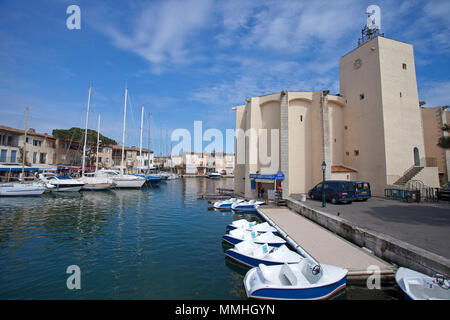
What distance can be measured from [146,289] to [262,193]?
1921cm

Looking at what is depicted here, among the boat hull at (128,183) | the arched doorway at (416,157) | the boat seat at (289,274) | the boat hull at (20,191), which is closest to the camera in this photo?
the boat seat at (289,274)

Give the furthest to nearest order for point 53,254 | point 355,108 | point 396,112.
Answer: point 355,108
point 396,112
point 53,254

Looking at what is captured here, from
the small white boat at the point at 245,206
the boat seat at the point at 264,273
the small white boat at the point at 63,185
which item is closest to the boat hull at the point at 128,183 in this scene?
the small white boat at the point at 63,185

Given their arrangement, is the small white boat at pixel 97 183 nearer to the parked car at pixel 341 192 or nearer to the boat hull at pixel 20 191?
the boat hull at pixel 20 191

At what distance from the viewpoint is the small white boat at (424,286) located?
5262 millimetres

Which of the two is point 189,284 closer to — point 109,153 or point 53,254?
point 53,254

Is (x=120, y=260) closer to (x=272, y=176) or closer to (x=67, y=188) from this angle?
(x=272, y=176)

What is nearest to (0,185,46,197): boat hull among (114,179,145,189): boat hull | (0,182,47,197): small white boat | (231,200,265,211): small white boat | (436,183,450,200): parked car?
(0,182,47,197): small white boat

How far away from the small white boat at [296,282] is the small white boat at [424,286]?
56.1 inches

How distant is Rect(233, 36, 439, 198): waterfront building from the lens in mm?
21156

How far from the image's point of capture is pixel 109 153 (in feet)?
222

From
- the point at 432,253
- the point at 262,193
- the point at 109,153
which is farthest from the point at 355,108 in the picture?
the point at 109,153

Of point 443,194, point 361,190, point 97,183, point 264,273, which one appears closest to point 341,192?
point 361,190

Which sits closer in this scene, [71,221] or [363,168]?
[71,221]
